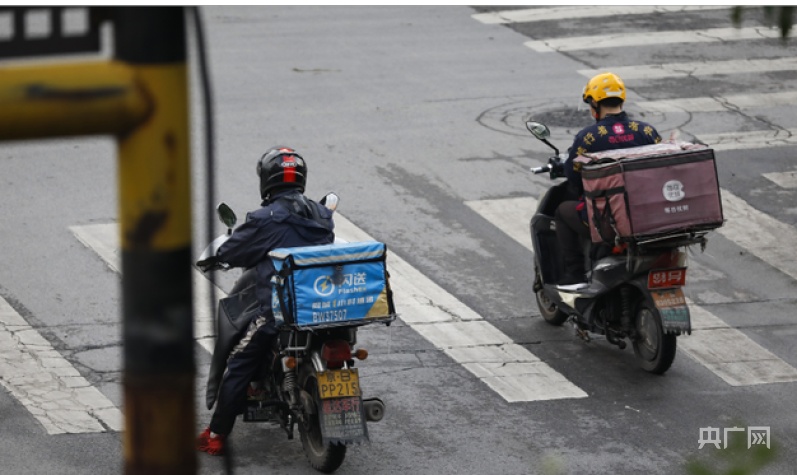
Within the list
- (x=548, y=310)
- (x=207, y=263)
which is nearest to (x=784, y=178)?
(x=548, y=310)

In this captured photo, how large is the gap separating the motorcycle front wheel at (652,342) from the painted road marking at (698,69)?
25.5ft

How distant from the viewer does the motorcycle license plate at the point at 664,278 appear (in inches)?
349

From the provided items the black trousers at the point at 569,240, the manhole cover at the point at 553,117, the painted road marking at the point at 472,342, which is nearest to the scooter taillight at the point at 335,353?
the painted road marking at the point at 472,342

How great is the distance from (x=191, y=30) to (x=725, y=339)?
839 cm

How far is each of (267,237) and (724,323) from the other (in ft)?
12.9

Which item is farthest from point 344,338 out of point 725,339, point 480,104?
point 480,104

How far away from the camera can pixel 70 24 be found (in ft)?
6.47

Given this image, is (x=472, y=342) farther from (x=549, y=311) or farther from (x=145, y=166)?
(x=145, y=166)

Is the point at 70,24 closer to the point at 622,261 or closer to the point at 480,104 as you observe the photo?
the point at 622,261

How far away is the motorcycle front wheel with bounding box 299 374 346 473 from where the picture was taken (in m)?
7.42

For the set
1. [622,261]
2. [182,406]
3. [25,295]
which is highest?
[182,406]

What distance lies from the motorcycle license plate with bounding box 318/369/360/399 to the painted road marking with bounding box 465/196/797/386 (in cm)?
295

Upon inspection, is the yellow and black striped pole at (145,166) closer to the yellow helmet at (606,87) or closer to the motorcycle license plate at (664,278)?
the motorcycle license plate at (664,278)

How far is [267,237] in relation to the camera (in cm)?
774
